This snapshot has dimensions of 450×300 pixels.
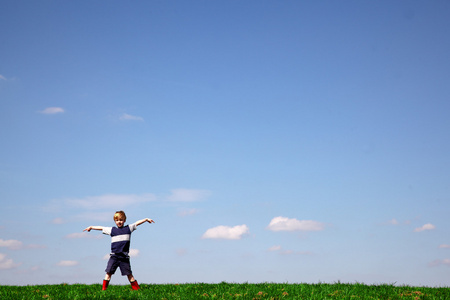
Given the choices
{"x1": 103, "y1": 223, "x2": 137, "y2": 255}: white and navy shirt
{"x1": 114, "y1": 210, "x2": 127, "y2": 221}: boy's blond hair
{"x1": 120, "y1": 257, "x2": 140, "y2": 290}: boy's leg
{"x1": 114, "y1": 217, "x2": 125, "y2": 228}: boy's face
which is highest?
{"x1": 114, "y1": 210, "x2": 127, "y2": 221}: boy's blond hair

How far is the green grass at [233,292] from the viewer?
40.3ft

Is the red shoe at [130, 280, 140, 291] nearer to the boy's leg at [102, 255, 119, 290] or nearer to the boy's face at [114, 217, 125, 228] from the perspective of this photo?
the boy's leg at [102, 255, 119, 290]

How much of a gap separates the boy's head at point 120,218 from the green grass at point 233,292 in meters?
2.06

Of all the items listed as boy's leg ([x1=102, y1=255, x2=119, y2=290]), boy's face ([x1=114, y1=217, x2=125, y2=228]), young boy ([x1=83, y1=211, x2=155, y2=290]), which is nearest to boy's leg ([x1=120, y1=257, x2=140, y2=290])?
young boy ([x1=83, y1=211, x2=155, y2=290])

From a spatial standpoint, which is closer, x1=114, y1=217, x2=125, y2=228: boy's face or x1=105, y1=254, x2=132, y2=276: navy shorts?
x1=105, y1=254, x2=132, y2=276: navy shorts

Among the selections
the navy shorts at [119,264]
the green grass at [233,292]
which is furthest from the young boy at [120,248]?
the green grass at [233,292]

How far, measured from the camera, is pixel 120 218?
567 inches

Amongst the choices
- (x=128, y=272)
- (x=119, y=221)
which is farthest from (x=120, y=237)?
(x=128, y=272)

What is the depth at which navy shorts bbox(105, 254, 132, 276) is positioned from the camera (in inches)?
551

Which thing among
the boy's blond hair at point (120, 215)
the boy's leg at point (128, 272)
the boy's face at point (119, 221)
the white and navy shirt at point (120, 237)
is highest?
the boy's blond hair at point (120, 215)

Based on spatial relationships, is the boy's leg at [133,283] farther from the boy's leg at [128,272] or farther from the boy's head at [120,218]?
the boy's head at [120,218]

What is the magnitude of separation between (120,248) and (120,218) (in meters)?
0.96

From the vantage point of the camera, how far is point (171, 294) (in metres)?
12.6

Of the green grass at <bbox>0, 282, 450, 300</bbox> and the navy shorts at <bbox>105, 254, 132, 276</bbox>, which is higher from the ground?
the navy shorts at <bbox>105, 254, 132, 276</bbox>
